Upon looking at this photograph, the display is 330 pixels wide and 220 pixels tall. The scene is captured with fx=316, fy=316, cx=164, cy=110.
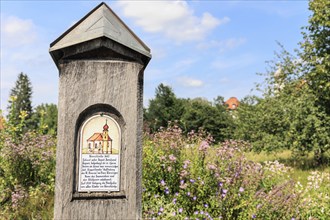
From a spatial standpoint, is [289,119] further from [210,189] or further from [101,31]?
[101,31]

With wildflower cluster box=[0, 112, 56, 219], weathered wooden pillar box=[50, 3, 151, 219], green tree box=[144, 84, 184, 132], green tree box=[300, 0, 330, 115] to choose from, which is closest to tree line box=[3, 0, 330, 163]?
green tree box=[300, 0, 330, 115]

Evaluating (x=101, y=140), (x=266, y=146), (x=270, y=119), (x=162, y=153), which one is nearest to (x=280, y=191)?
(x=162, y=153)

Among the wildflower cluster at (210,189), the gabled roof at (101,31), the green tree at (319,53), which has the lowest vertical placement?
the wildflower cluster at (210,189)

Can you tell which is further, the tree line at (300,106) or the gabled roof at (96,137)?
the tree line at (300,106)

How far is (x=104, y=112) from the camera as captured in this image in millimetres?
2434

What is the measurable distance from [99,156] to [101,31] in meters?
0.94

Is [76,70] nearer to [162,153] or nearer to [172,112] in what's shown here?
[162,153]

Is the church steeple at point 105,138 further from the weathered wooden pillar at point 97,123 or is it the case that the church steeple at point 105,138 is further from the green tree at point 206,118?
the green tree at point 206,118

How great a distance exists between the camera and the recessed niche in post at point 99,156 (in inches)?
94.3

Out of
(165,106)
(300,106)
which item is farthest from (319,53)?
(165,106)

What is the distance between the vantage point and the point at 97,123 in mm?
2422

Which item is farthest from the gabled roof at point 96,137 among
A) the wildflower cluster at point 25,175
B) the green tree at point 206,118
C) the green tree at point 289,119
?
the green tree at point 206,118

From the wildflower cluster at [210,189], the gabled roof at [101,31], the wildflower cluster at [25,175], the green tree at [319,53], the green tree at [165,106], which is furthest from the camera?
the green tree at [165,106]

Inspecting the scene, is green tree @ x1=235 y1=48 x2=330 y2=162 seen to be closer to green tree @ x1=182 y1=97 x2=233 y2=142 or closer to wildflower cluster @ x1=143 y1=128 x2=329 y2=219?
wildflower cluster @ x1=143 y1=128 x2=329 y2=219
